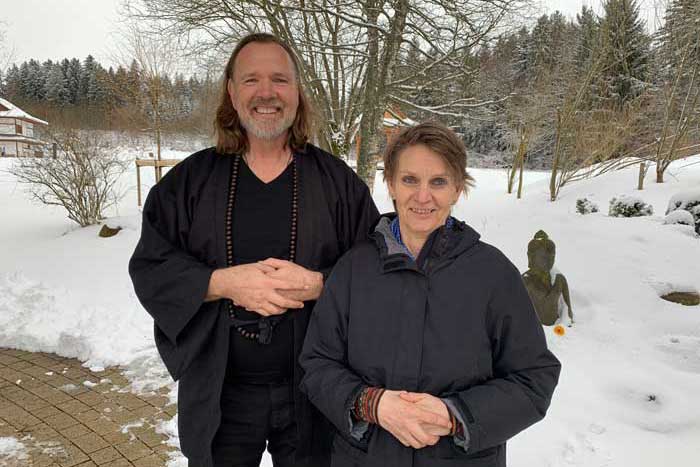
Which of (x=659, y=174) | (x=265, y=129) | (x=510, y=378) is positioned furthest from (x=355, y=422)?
(x=659, y=174)

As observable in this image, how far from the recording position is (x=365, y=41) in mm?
7078

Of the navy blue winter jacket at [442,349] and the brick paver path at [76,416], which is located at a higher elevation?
the navy blue winter jacket at [442,349]

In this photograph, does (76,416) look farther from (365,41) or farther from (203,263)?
(365,41)

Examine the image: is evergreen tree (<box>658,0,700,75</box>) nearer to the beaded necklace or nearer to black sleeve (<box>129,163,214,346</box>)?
the beaded necklace

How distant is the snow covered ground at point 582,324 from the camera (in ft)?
10.5

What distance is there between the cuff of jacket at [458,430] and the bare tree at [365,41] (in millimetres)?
4812

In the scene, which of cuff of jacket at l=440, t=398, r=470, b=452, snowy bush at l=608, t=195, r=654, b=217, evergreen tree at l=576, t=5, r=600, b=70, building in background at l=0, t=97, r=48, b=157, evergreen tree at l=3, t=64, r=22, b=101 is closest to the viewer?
cuff of jacket at l=440, t=398, r=470, b=452

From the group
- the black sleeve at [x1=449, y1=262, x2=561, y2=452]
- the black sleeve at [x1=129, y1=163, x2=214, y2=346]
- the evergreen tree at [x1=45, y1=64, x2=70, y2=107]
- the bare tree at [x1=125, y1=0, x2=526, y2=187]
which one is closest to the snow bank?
the black sleeve at [x1=129, y1=163, x2=214, y2=346]

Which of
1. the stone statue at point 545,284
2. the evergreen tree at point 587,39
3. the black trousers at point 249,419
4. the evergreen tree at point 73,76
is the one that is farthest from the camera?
the evergreen tree at point 73,76

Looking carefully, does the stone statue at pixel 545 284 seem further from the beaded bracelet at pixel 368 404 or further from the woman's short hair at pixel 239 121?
the beaded bracelet at pixel 368 404

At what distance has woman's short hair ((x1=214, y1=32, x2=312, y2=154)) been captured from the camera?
1.79m

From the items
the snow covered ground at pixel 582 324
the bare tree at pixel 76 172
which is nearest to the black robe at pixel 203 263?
the snow covered ground at pixel 582 324

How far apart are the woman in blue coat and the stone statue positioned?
3981 mm

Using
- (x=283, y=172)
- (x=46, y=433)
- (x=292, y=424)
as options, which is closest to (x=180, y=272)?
(x=283, y=172)
